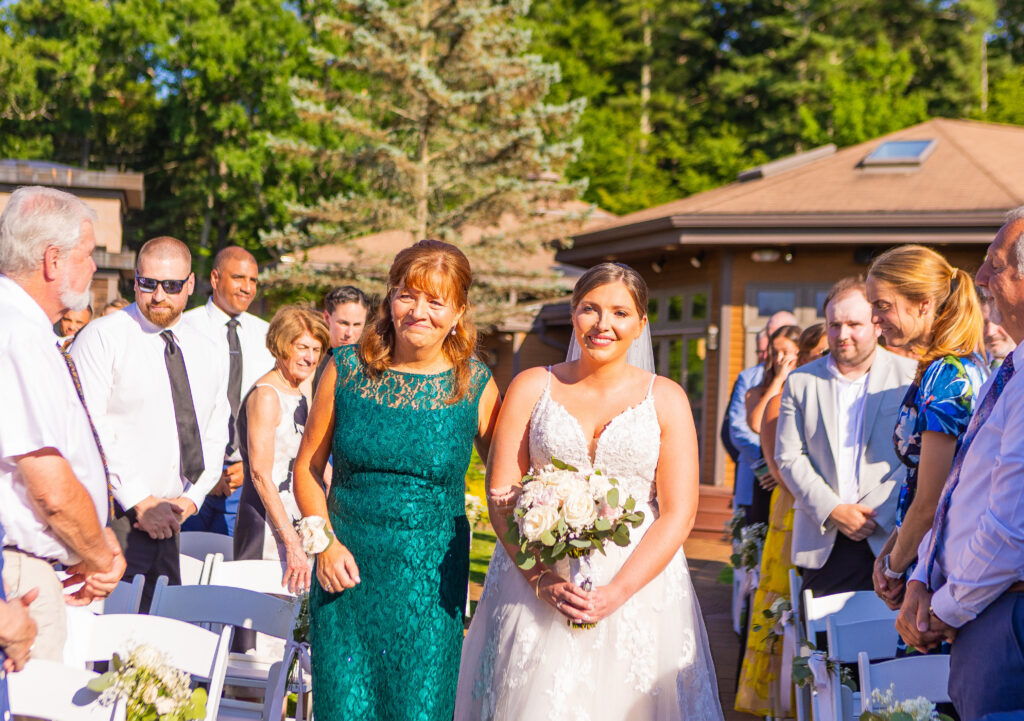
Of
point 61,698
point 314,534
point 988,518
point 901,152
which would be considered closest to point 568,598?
point 314,534

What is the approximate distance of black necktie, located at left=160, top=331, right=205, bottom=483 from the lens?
5.23 m

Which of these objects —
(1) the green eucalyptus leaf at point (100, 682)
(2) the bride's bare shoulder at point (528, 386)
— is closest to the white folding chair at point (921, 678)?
(2) the bride's bare shoulder at point (528, 386)

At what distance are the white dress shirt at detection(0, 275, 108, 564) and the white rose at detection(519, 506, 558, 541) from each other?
4.71 feet

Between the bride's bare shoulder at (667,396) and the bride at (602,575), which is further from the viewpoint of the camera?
the bride's bare shoulder at (667,396)

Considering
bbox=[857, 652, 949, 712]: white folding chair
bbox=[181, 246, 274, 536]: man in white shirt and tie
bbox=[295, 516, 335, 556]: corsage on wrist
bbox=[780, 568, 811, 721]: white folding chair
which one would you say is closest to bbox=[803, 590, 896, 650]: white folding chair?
bbox=[780, 568, 811, 721]: white folding chair

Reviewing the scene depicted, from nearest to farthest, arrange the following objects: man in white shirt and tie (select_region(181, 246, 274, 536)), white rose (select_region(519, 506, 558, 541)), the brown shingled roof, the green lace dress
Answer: white rose (select_region(519, 506, 558, 541)) < the green lace dress < man in white shirt and tie (select_region(181, 246, 274, 536)) < the brown shingled roof

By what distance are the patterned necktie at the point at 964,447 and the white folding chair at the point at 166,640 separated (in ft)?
7.83

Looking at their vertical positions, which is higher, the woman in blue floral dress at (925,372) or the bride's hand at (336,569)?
the woman in blue floral dress at (925,372)

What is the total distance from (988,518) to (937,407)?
965 millimetres

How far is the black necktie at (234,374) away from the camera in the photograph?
22.1ft

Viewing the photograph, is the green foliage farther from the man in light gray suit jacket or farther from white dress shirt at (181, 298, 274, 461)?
the man in light gray suit jacket

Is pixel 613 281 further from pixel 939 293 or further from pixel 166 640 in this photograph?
pixel 166 640

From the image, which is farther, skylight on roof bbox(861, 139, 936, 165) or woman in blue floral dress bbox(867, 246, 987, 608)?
skylight on roof bbox(861, 139, 936, 165)

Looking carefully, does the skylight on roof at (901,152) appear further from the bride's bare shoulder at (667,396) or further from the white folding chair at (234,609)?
the white folding chair at (234,609)
